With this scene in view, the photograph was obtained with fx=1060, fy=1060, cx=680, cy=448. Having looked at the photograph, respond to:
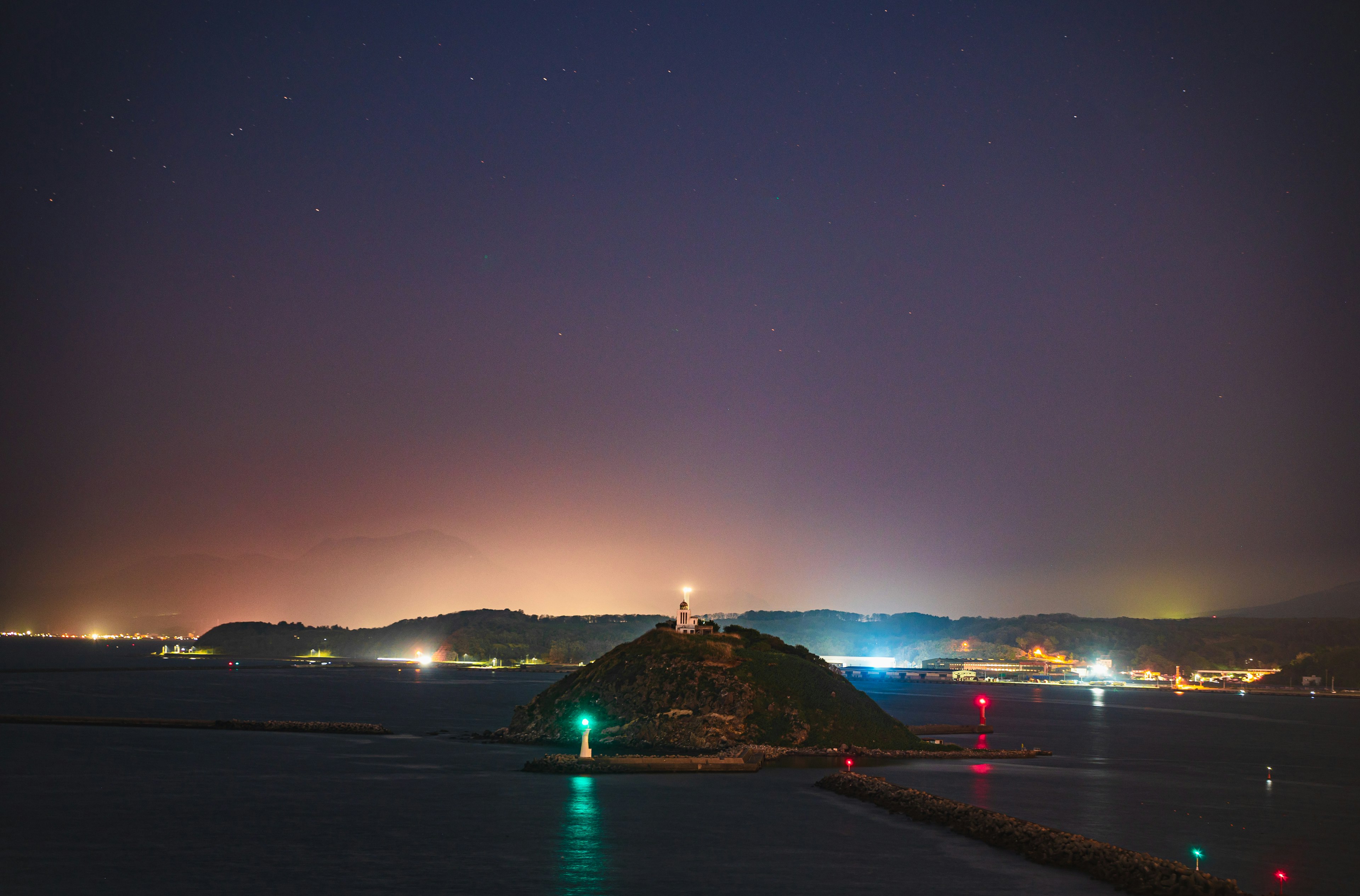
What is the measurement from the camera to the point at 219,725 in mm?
93500

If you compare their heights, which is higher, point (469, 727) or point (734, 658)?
point (734, 658)

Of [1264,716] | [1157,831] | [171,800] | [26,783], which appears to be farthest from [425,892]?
[1264,716]

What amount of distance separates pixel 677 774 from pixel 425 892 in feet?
109

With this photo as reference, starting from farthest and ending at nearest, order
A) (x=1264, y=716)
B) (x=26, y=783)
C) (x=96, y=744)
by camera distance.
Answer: (x=1264, y=716)
(x=96, y=744)
(x=26, y=783)

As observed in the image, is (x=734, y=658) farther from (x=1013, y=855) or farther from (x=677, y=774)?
(x=1013, y=855)

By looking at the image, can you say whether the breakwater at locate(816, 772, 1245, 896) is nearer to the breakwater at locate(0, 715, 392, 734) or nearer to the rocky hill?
the rocky hill

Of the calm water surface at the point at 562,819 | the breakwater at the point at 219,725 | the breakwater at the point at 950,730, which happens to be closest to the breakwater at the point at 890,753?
the calm water surface at the point at 562,819

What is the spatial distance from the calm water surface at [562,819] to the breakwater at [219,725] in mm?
3229

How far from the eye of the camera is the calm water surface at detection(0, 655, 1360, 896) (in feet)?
109

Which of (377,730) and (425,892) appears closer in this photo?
(425,892)

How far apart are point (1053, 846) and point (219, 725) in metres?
78.5

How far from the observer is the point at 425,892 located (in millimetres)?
30406

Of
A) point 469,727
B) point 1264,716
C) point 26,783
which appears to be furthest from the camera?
point 1264,716

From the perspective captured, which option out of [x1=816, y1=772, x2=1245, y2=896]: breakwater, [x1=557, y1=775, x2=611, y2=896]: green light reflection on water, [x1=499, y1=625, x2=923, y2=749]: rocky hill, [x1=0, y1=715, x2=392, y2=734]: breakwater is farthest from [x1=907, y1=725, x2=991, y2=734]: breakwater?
[x1=557, y1=775, x2=611, y2=896]: green light reflection on water
